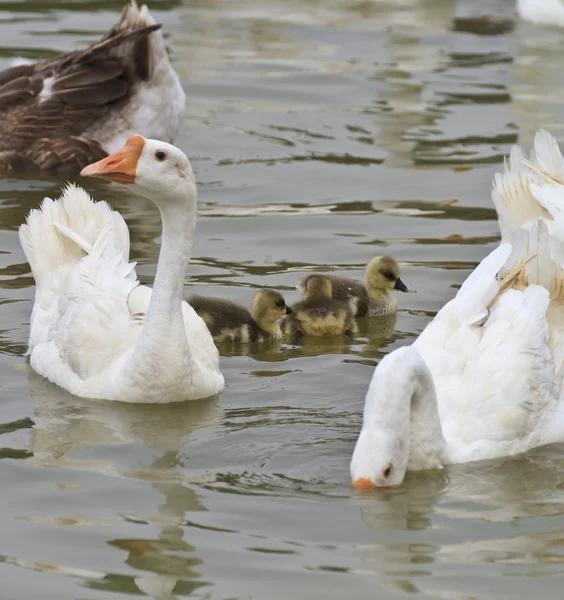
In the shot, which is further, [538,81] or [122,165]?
[538,81]

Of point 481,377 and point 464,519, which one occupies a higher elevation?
point 481,377

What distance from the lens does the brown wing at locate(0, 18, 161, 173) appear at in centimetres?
1250

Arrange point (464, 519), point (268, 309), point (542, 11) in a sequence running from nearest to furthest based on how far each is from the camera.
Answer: point (464, 519) → point (268, 309) → point (542, 11)

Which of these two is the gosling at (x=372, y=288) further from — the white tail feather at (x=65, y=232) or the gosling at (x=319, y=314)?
the white tail feather at (x=65, y=232)

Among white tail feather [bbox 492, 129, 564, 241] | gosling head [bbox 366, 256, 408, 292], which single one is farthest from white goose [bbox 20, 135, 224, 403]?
white tail feather [bbox 492, 129, 564, 241]

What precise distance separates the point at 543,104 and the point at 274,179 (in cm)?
409

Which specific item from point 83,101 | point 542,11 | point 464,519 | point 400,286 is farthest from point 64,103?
point 542,11

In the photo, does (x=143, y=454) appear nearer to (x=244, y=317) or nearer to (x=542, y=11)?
(x=244, y=317)

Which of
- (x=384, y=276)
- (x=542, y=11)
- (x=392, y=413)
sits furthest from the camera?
(x=542, y=11)

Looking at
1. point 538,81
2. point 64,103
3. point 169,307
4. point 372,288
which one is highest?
point 64,103

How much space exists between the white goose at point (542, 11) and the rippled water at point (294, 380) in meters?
0.48

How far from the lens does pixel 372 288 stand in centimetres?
946

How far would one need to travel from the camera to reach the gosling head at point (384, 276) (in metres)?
9.41

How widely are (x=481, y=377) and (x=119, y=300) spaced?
89.7 inches
